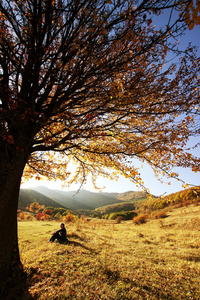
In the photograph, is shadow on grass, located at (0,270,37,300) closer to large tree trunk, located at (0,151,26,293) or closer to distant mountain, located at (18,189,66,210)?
large tree trunk, located at (0,151,26,293)

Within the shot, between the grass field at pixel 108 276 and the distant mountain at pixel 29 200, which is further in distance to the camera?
the distant mountain at pixel 29 200

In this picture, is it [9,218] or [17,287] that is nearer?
[17,287]

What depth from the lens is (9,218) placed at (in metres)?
4.29

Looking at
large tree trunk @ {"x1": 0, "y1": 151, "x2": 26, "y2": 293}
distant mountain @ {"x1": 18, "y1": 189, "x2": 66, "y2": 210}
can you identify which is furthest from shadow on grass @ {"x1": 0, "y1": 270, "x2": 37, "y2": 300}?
distant mountain @ {"x1": 18, "y1": 189, "x2": 66, "y2": 210}

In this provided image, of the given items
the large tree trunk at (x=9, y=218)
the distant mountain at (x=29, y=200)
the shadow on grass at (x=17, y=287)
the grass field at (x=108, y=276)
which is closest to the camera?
the shadow on grass at (x=17, y=287)

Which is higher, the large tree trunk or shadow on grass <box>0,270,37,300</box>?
the large tree trunk

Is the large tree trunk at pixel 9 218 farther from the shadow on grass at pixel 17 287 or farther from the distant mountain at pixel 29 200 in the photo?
the distant mountain at pixel 29 200

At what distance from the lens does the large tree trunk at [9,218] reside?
4.01m

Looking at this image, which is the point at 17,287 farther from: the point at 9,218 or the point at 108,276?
the point at 108,276

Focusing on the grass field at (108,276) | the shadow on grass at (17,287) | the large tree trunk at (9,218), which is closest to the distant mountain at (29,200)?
the grass field at (108,276)

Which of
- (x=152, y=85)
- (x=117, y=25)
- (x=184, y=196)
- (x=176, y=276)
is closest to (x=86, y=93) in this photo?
(x=117, y=25)

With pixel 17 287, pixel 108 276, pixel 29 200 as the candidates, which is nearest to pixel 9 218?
pixel 17 287

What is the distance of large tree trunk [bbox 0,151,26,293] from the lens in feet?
13.2

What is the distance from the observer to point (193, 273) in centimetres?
515
